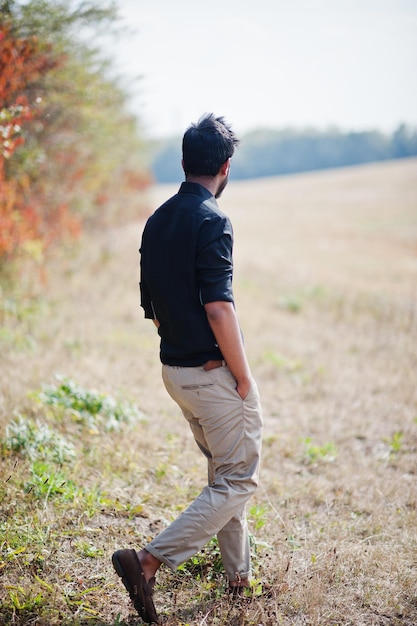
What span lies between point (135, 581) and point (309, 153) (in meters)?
90.9

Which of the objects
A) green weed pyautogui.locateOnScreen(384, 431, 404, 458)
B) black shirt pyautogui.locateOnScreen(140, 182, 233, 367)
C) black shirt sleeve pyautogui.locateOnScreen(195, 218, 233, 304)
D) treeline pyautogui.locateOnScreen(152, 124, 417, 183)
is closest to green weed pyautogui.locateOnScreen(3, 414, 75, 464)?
black shirt pyautogui.locateOnScreen(140, 182, 233, 367)

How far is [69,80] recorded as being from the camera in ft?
24.0

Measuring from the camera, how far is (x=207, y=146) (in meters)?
2.45

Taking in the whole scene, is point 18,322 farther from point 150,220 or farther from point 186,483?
point 150,220

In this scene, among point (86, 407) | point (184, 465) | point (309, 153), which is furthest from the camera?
point (309, 153)

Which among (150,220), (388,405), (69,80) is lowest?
(388,405)

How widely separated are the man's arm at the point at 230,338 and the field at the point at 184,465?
1.17 meters

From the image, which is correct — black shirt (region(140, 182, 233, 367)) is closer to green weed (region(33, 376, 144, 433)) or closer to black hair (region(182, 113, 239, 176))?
black hair (region(182, 113, 239, 176))

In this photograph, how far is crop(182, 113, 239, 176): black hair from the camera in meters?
2.44

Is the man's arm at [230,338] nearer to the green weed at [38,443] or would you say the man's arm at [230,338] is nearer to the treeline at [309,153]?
the green weed at [38,443]

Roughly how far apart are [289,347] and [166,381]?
595cm

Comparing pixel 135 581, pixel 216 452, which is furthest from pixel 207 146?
pixel 135 581

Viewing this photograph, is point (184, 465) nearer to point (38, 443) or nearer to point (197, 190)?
point (38, 443)

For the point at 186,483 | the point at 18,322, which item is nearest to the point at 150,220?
the point at 186,483
